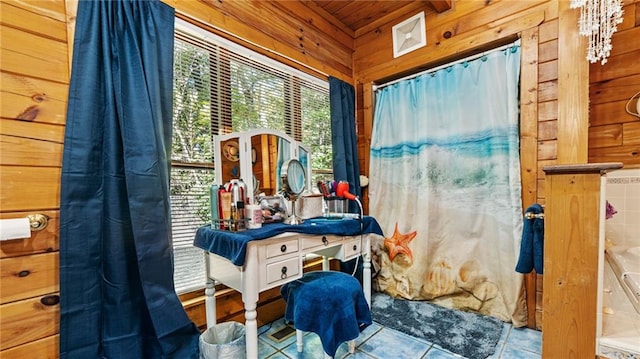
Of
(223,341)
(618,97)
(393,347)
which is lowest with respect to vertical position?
(393,347)

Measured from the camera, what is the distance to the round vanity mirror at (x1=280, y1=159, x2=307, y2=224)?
157cm

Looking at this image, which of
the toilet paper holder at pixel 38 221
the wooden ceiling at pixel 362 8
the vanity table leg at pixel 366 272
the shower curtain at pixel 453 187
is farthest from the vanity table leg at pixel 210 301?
the wooden ceiling at pixel 362 8

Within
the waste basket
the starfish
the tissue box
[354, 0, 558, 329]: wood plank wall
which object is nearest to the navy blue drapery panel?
the waste basket

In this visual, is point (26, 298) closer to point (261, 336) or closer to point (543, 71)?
point (261, 336)

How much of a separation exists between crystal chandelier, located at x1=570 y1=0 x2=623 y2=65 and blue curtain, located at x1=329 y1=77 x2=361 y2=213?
1510mm

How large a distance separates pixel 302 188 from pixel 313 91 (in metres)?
0.96

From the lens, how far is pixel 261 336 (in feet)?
5.37

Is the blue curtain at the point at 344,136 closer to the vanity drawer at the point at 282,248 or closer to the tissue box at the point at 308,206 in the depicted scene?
the tissue box at the point at 308,206

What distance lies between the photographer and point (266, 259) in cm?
118

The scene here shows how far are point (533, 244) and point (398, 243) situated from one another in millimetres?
978

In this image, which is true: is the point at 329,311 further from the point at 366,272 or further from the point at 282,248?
the point at 366,272

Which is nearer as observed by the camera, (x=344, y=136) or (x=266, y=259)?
(x=266, y=259)

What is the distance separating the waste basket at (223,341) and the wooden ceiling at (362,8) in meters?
2.47

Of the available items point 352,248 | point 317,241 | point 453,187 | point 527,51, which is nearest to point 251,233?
point 317,241
